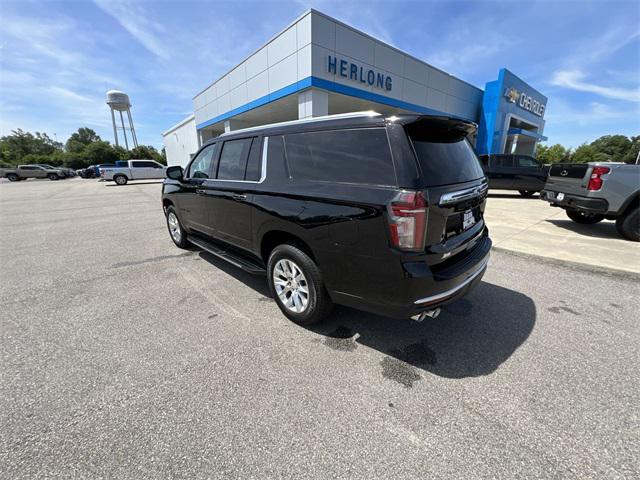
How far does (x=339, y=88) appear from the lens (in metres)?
12.7

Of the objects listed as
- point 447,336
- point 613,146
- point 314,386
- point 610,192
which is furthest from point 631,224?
point 613,146

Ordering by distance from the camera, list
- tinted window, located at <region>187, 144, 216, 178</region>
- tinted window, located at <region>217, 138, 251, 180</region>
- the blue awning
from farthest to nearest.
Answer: the blue awning < tinted window, located at <region>187, 144, 216, 178</region> < tinted window, located at <region>217, 138, 251, 180</region>

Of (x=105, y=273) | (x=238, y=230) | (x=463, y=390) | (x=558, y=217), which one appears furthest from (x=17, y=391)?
(x=558, y=217)

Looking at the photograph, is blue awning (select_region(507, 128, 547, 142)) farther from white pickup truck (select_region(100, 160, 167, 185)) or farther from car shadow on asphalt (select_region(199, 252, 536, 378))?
white pickup truck (select_region(100, 160, 167, 185))

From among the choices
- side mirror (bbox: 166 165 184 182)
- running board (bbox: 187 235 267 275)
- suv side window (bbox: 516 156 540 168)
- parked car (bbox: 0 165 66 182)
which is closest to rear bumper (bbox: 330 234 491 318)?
running board (bbox: 187 235 267 275)

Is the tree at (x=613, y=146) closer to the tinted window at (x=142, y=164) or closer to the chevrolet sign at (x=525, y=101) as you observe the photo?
the chevrolet sign at (x=525, y=101)

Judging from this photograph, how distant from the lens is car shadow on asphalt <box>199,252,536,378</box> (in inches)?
91.6

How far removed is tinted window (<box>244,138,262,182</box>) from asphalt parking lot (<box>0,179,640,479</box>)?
1.48m

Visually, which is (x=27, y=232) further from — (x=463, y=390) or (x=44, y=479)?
(x=463, y=390)

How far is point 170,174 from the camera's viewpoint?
4.86 metres

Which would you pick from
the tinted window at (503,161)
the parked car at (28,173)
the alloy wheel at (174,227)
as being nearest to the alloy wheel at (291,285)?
the alloy wheel at (174,227)

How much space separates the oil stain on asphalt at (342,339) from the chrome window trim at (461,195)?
1486 millimetres

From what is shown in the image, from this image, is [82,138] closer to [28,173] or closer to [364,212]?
[28,173]

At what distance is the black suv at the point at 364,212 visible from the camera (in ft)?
6.79
